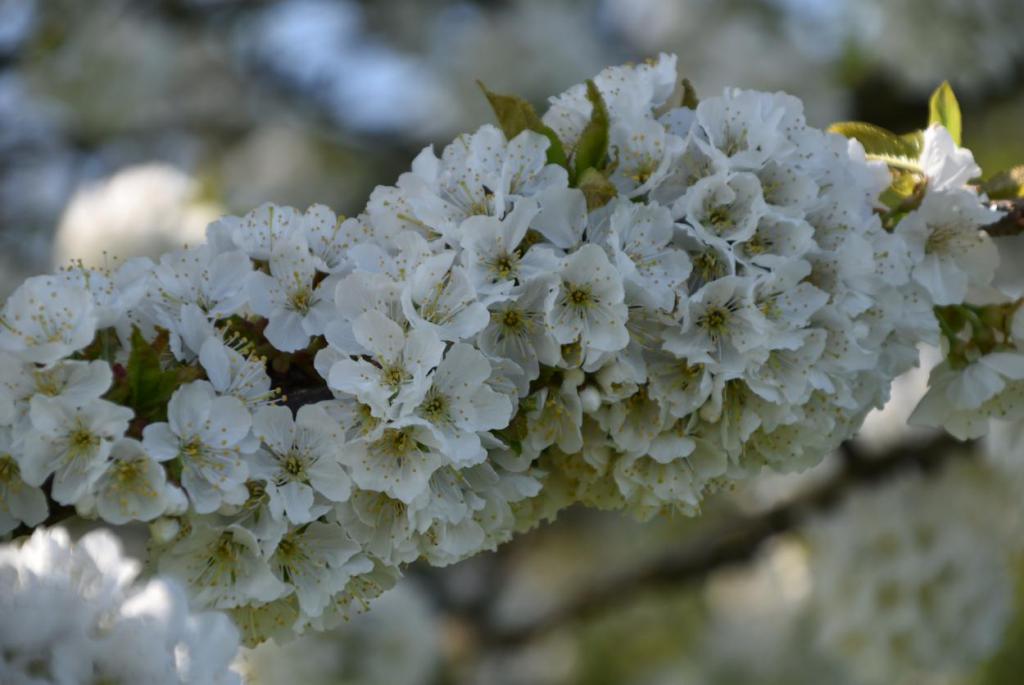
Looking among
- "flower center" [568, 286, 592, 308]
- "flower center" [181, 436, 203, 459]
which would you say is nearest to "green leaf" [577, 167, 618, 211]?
"flower center" [568, 286, 592, 308]

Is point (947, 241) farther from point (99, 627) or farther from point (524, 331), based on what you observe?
point (99, 627)

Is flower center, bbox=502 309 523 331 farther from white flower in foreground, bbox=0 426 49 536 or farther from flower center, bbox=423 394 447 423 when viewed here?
white flower in foreground, bbox=0 426 49 536

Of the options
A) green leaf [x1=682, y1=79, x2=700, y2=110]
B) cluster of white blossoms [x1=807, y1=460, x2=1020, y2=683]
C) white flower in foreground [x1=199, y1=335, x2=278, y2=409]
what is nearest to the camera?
white flower in foreground [x1=199, y1=335, x2=278, y2=409]

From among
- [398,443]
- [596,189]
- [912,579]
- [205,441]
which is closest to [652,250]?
[596,189]

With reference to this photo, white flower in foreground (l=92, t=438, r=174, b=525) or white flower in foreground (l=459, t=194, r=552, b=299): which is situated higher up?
white flower in foreground (l=459, t=194, r=552, b=299)

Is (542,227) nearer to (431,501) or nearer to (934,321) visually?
(431,501)
